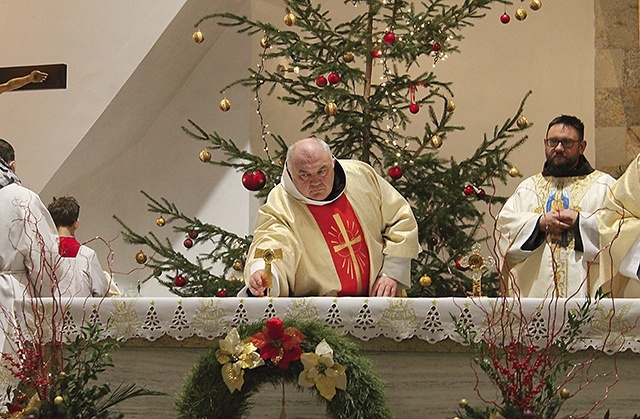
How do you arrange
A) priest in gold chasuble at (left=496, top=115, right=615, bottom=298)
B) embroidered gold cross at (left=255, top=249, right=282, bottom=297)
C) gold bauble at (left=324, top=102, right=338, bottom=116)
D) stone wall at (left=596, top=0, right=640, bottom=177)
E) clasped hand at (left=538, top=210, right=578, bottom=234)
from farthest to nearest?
stone wall at (left=596, top=0, right=640, bottom=177), gold bauble at (left=324, top=102, right=338, bottom=116), priest in gold chasuble at (left=496, top=115, right=615, bottom=298), clasped hand at (left=538, top=210, right=578, bottom=234), embroidered gold cross at (left=255, top=249, right=282, bottom=297)

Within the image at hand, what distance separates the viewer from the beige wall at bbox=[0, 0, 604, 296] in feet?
26.9

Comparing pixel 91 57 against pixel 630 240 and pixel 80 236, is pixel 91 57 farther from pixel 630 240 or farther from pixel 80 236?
pixel 630 240

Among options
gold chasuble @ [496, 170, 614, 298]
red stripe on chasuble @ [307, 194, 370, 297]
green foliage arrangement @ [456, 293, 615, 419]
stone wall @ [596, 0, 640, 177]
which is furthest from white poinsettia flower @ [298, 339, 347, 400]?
stone wall @ [596, 0, 640, 177]

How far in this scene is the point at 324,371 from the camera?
3.98 m

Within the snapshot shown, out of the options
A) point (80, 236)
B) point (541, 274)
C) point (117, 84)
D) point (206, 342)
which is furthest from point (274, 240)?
point (80, 236)

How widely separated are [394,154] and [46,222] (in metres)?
2.24

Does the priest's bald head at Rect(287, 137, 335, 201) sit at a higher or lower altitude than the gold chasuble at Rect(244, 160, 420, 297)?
higher

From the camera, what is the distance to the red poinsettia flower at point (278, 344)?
4000 millimetres

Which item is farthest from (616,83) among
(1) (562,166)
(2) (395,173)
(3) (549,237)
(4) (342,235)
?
(4) (342,235)

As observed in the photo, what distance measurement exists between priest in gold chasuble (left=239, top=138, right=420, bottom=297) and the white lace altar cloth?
76cm

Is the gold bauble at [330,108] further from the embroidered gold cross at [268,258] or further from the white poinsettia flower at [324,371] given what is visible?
the white poinsettia flower at [324,371]

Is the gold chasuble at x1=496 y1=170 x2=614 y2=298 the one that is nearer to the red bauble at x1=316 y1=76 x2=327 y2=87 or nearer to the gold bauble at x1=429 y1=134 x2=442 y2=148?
the gold bauble at x1=429 y1=134 x2=442 y2=148

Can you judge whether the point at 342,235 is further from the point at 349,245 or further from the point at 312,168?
the point at 312,168

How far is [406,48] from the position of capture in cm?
679
